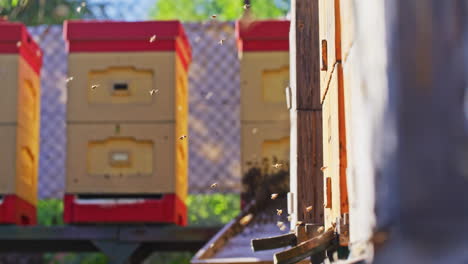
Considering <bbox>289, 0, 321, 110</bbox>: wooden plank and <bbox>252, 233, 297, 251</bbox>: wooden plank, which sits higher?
<bbox>289, 0, 321, 110</bbox>: wooden plank

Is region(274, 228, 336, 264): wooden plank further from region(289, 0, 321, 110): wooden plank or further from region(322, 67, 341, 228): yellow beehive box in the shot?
region(289, 0, 321, 110): wooden plank

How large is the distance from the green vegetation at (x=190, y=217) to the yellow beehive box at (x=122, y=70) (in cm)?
378

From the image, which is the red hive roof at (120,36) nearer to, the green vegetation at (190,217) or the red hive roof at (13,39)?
the red hive roof at (13,39)

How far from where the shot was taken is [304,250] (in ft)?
6.71

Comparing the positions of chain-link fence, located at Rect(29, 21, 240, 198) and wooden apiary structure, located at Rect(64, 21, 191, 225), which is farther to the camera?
chain-link fence, located at Rect(29, 21, 240, 198)

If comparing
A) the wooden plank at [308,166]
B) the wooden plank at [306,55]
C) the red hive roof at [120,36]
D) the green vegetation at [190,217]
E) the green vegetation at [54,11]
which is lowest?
the green vegetation at [190,217]

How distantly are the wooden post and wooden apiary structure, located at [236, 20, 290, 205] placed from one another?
1.77 meters

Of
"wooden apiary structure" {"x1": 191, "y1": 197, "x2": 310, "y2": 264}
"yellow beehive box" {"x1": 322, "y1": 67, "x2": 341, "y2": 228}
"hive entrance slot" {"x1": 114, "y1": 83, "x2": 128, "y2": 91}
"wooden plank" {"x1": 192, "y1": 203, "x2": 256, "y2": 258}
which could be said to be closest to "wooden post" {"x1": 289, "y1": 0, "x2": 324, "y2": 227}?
"yellow beehive box" {"x1": 322, "y1": 67, "x2": 341, "y2": 228}

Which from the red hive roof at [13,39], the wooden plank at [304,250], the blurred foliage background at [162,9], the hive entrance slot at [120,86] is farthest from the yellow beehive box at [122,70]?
the blurred foliage background at [162,9]

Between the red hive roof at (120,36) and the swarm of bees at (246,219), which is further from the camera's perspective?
the red hive roof at (120,36)

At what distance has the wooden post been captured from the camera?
118 inches

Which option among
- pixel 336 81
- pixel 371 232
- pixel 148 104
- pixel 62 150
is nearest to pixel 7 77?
pixel 148 104

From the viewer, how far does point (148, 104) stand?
4734 mm

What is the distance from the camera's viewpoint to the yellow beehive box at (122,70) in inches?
187
